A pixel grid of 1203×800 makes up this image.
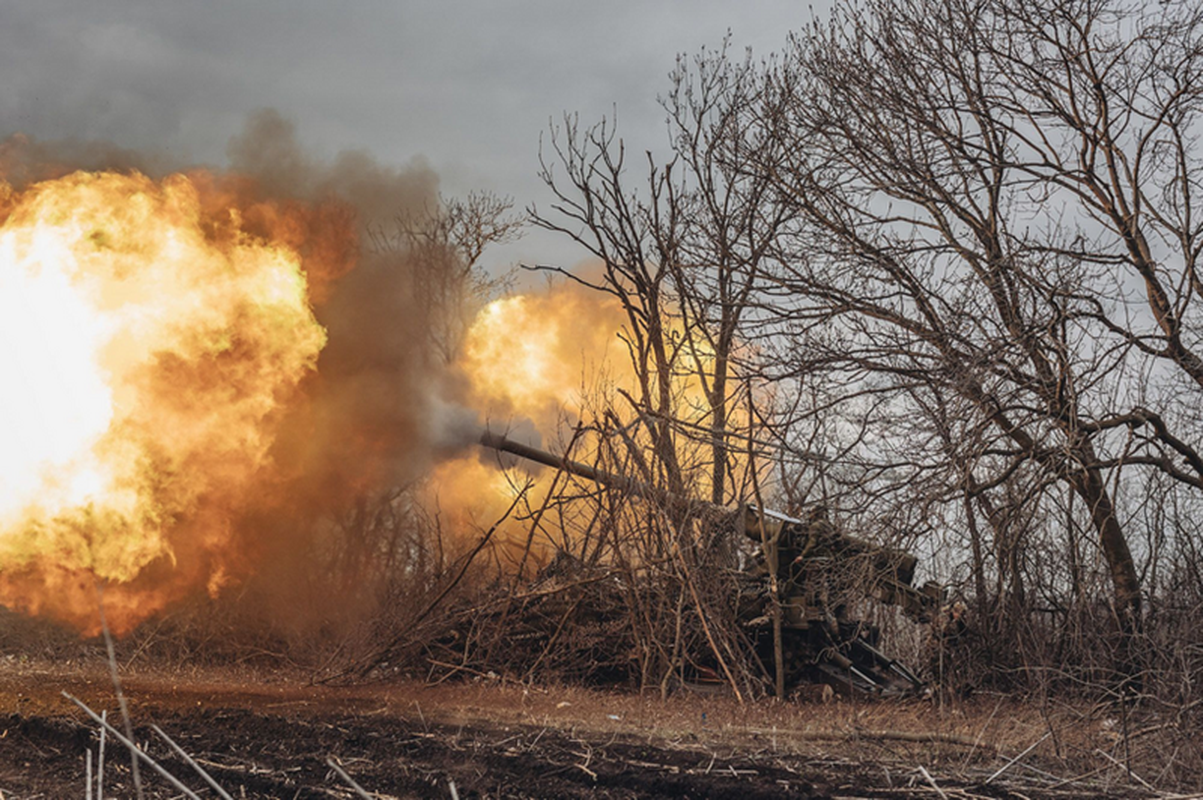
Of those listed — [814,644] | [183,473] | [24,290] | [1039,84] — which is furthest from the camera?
[814,644]

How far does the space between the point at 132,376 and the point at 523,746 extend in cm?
534

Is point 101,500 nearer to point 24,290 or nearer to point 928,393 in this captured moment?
point 24,290

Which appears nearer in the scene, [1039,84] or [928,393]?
[928,393]

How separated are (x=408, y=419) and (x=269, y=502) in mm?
1893

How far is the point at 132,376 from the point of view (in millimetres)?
10055

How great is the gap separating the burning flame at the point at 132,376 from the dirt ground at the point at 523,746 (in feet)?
4.99

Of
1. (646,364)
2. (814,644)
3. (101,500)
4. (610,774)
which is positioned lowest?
(610,774)

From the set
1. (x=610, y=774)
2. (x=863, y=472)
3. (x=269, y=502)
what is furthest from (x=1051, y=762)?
(x=269, y=502)

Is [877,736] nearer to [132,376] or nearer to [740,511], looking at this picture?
[740,511]

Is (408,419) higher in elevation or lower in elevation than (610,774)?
higher

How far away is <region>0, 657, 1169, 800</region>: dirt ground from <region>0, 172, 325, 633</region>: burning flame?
4.99ft

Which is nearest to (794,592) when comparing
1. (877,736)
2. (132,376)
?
(877,736)

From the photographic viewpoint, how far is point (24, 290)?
9.70 m

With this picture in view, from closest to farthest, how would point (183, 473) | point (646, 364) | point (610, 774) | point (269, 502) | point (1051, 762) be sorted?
point (610, 774), point (1051, 762), point (183, 473), point (269, 502), point (646, 364)
